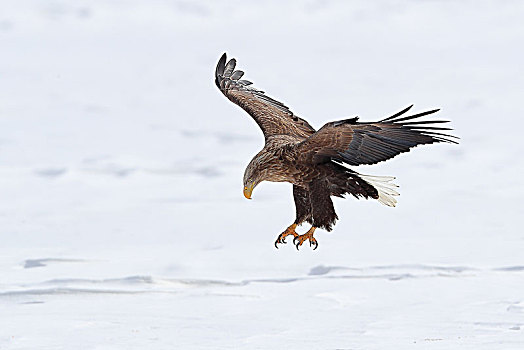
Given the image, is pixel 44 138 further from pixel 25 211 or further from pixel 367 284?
pixel 367 284

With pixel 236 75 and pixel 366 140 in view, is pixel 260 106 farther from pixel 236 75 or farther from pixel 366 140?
pixel 366 140

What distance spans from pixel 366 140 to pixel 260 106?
1.76 m

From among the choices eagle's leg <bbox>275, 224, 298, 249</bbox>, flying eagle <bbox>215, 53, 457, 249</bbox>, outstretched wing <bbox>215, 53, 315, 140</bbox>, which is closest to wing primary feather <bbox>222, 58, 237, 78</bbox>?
outstretched wing <bbox>215, 53, 315, 140</bbox>

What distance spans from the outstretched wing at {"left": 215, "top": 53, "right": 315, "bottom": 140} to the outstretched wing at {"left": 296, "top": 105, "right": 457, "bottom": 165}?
0.92 meters

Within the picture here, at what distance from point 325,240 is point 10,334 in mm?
4470

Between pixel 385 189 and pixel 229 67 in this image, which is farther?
pixel 229 67

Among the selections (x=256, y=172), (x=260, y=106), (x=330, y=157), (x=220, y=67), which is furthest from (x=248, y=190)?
(x=220, y=67)

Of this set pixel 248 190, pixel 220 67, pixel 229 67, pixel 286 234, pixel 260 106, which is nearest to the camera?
pixel 248 190

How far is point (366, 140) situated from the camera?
534cm

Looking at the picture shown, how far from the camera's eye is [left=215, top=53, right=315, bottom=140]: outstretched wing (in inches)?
253

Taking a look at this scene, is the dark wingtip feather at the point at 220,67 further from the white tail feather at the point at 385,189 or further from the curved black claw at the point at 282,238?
the curved black claw at the point at 282,238

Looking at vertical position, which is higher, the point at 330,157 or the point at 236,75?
the point at 236,75

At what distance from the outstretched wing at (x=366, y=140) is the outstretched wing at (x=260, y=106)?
0.92 meters

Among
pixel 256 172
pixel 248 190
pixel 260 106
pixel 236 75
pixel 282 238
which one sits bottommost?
pixel 282 238
